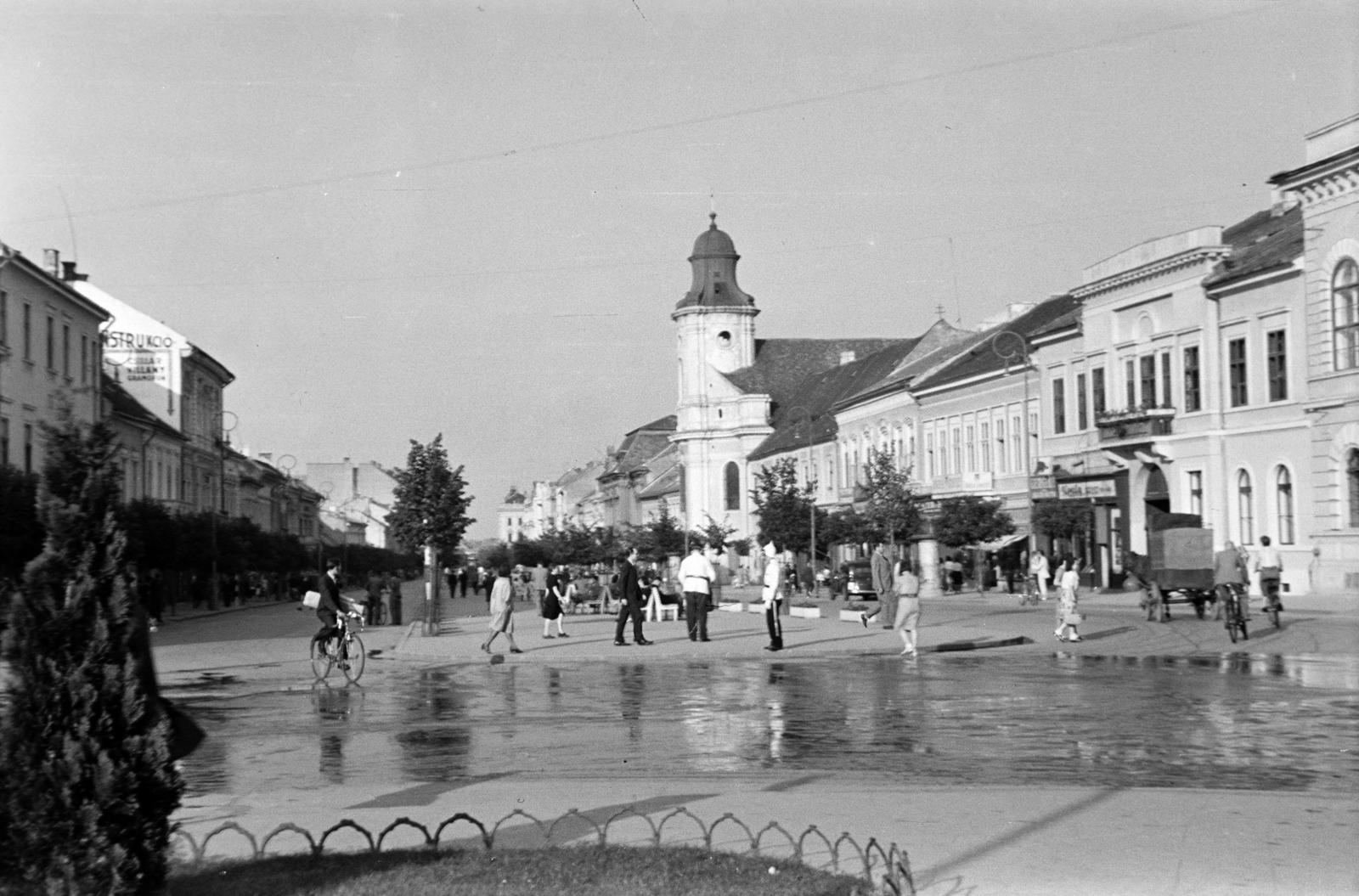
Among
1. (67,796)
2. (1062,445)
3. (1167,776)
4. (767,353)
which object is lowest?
(1167,776)

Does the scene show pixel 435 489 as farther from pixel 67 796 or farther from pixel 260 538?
pixel 260 538

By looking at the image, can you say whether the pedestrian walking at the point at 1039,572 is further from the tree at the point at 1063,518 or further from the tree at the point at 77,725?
the tree at the point at 77,725

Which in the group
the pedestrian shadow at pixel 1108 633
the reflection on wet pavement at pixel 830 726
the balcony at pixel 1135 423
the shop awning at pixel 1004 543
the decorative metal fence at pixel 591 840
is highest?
the balcony at pixel 1135 423

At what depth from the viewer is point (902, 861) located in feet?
24.8

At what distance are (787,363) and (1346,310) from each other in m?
97.8

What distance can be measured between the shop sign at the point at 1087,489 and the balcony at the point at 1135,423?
5.09 ft

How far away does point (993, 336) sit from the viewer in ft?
223

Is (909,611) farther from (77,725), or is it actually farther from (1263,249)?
(1263,249)

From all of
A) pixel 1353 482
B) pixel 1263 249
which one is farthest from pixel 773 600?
pixel 1263 249

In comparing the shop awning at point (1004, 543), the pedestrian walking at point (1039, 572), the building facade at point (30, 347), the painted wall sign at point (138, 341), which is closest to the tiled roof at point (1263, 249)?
the pedestrian walking at point (1039, 572)

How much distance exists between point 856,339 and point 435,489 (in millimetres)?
110213

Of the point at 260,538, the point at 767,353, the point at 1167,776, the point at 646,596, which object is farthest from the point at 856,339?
the point at 1167,776

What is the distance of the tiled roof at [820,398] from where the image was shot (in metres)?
103

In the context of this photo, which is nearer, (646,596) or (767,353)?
(646,596)
